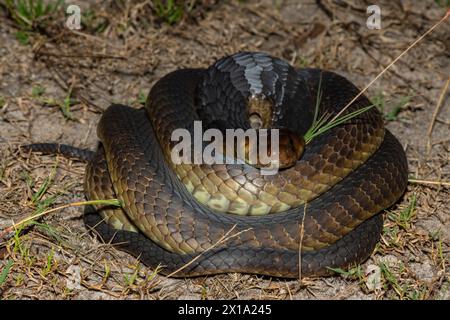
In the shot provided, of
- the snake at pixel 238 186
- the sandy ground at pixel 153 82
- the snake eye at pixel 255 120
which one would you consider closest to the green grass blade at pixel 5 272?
the sandy ground at pixel 153 82

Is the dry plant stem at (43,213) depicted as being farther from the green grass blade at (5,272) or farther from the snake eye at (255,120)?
the snake eye at (255,120)

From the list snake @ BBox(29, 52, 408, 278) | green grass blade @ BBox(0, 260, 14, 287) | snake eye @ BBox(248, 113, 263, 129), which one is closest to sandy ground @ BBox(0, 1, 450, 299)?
green grass blade @ BBox(0, 260, 14, 287)

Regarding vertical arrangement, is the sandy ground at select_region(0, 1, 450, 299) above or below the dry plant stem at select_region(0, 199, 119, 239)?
below

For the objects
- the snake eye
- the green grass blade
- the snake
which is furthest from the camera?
the snake eye

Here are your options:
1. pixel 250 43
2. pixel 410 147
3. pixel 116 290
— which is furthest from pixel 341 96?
pixel 116 290

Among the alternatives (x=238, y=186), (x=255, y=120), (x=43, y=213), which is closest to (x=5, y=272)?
(x=43, y=213)

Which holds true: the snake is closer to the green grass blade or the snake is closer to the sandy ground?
the sandy ground
